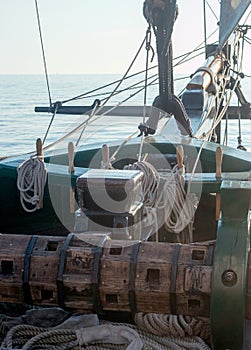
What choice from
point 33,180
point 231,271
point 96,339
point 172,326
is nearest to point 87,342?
Result: point 96,339

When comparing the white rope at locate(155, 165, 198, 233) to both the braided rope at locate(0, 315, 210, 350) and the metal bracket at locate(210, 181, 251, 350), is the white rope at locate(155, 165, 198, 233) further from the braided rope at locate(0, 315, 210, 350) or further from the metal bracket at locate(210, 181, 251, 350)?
the metal bracket at locate(210, 181, 251, 350)

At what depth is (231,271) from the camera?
1791 millimetres

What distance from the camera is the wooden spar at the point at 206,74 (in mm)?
6184

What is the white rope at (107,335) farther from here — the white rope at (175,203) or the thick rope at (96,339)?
the white rope at (175,203)

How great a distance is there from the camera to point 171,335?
3031 mm

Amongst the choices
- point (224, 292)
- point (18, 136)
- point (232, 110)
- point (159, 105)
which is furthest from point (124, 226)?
point (18, 136)

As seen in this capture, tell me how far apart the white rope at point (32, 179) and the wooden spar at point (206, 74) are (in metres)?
2.93

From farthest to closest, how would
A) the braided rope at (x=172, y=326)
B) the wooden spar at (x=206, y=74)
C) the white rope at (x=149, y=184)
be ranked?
the wooden spar at (x=206, y=74) → the white rope at (x=149, y=184) → the braided rope at (x=172, y=326)

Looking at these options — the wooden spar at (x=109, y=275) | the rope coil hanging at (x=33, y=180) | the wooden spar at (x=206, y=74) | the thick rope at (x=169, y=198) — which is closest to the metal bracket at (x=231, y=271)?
the wooden spar at (x=109, y=275)

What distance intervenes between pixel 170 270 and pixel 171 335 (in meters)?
1.26

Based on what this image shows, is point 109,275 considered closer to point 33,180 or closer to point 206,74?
point 33,180

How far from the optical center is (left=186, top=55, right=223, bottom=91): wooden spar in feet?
20.3

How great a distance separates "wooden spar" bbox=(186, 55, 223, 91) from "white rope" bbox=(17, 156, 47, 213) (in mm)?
2932

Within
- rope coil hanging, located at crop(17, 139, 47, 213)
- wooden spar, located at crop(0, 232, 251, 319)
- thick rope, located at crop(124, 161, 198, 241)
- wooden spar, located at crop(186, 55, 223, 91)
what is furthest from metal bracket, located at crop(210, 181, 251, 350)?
wooden spar, located at crop(186, 55, 223, 91)
